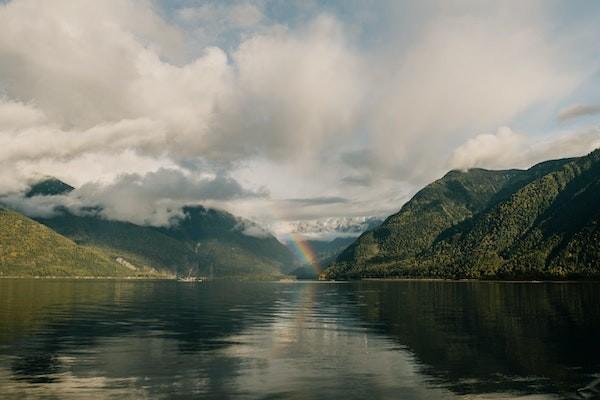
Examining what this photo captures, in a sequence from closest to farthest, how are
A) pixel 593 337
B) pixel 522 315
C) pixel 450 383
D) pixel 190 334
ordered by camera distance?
pixel 450 383
pixel 593 337
pixel 190 334
pixel 522 315

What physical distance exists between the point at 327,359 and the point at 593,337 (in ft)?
148

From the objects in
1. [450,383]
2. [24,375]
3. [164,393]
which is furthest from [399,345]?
[24,375]

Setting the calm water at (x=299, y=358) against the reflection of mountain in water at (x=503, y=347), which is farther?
the reflection of mountain in water at (x=503, y=347)

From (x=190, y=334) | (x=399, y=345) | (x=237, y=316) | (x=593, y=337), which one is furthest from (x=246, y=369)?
(x=237, y=316)

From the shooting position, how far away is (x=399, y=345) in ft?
245

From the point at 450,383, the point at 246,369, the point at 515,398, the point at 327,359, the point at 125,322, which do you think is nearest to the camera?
the point at 515,398

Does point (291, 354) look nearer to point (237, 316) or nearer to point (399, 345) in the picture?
point (399, 345)

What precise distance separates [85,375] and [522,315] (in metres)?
97.5

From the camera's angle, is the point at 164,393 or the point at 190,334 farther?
the point at 190,334

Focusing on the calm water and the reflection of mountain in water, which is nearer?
the calm water

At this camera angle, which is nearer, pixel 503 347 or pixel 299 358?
pixel 299 358

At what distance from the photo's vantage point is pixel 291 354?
221 feet

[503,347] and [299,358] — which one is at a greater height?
[299,358]

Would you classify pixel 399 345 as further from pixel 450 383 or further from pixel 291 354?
pixel 450 383
